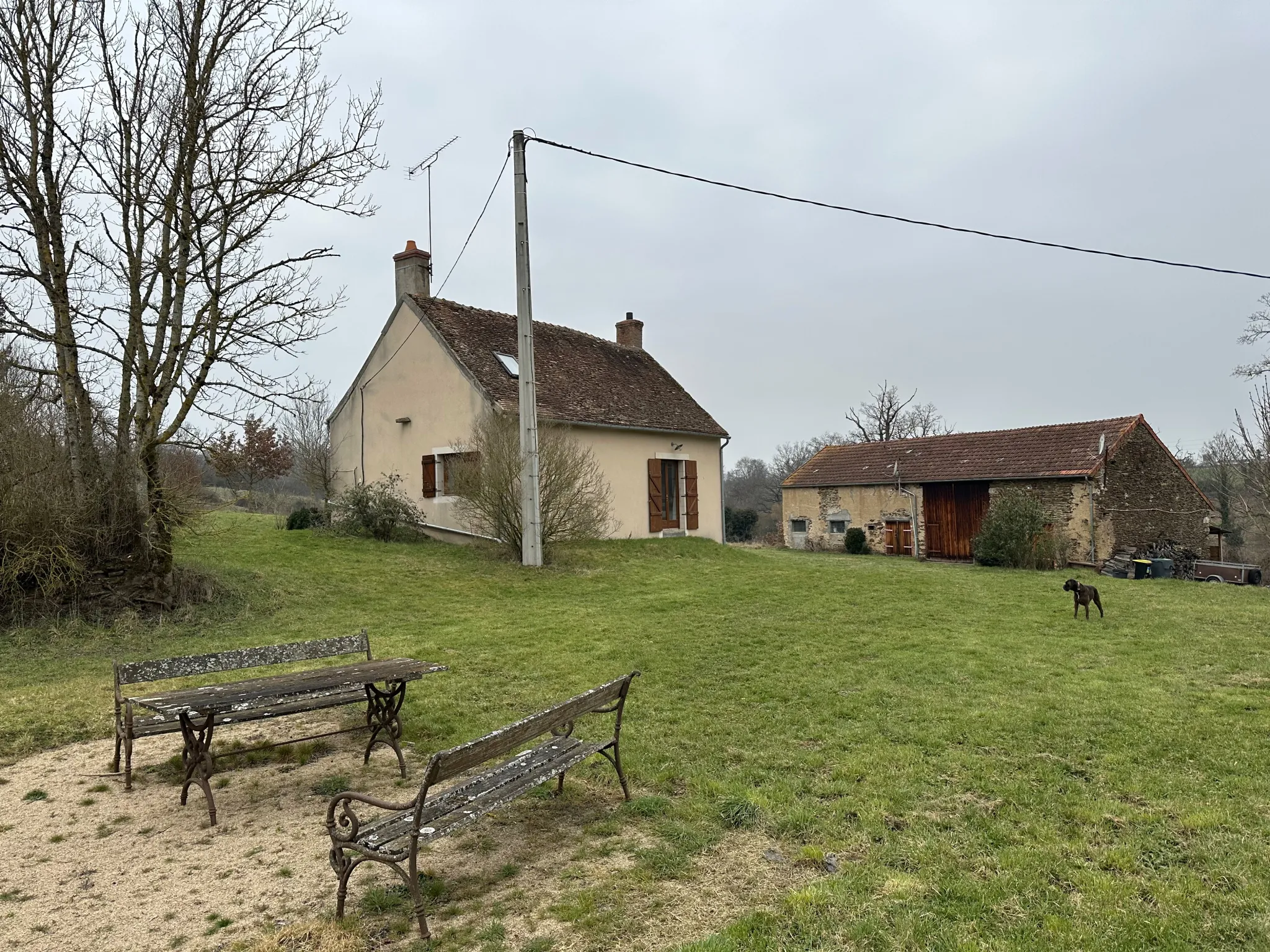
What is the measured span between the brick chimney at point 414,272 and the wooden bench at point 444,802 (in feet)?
51.6

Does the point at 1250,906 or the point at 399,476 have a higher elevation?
the point at 399,476

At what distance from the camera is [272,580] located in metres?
11.4

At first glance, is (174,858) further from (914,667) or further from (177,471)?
(177,471)

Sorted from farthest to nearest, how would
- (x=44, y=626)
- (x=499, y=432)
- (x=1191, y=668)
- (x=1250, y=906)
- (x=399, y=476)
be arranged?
(x=399, y=476) → (x=499, y=432) → (x=44, y=626) → (x=1191, y=668) → (x=1250, y=906)

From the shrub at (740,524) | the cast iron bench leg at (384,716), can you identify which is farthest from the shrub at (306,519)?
the shrub at (740,524)

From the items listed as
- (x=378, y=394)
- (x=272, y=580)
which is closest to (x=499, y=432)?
(x=272, y=580)

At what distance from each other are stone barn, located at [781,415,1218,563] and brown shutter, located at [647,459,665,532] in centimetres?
900

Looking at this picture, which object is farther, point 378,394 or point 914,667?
point 378,394

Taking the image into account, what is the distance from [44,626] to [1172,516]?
81.8 ft

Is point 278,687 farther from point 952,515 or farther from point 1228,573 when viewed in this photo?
point 1228,573

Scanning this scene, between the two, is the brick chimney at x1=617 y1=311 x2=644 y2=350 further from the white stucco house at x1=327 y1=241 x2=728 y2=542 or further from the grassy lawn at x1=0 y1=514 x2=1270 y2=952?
the grassy lawn at x1=0 y1=514 x2=1270 y2=952

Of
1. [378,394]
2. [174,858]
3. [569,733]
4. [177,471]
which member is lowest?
[174,858]

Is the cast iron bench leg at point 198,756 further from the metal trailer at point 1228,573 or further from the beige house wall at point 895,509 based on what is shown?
the metal trailer at point 1228,573

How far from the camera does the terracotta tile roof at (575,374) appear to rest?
16.7 m
